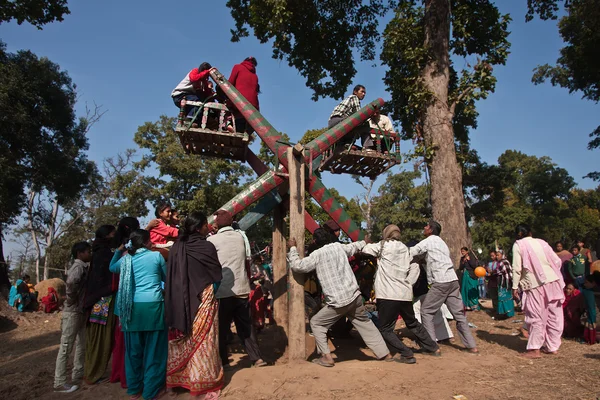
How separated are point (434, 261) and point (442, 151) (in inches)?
168

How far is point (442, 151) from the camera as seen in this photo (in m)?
9.03

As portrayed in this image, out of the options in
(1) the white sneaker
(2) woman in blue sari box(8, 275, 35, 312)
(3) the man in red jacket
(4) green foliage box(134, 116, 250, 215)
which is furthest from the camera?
(4) green foliage box(134, 116, 250, 215)

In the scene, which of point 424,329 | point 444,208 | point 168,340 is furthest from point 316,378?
point 444,208

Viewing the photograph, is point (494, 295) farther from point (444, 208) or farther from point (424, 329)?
point (424, 329)

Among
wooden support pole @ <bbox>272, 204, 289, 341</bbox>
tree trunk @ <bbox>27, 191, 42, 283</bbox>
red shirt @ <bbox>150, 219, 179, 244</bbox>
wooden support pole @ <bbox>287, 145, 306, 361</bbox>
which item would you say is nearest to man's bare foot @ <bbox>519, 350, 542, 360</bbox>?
wooden support pole @ <bbox>287, 145, 306, 361</bbox>

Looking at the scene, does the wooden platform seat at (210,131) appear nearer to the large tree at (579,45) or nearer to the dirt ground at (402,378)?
the dirt ground at (402,378)

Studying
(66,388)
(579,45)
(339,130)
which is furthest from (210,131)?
(579,45)

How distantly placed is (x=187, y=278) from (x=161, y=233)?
4.12ft

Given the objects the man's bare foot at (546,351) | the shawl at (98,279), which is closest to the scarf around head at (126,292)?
the shawl at (98,279)

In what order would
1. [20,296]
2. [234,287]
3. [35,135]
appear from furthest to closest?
[35,135]
[20,296]
[234,287]

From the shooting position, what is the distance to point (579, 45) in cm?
1538

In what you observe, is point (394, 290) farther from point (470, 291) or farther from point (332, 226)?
point (470, 291)

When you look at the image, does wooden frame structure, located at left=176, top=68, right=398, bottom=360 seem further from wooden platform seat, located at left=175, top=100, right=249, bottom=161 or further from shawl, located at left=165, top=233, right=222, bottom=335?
shawl, located at left=165, top=233, right=222, bottom=335

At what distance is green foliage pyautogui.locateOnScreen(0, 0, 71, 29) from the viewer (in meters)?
11.4
